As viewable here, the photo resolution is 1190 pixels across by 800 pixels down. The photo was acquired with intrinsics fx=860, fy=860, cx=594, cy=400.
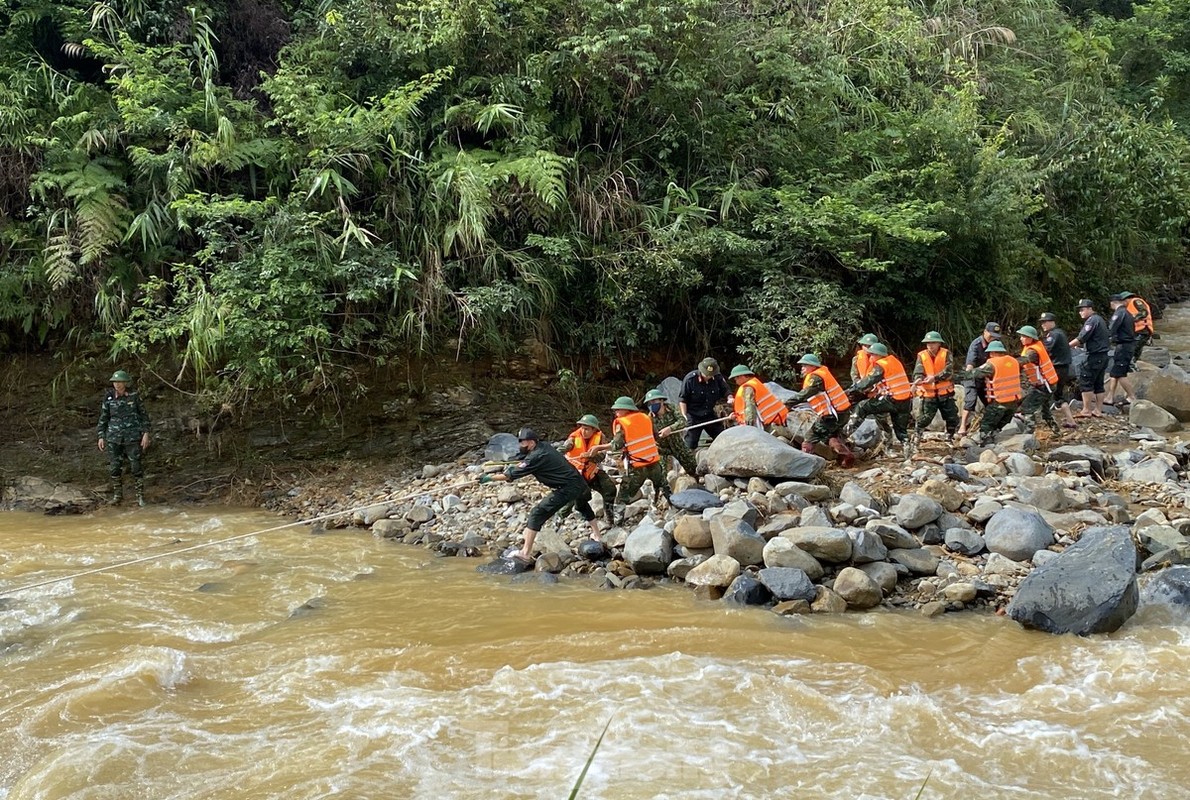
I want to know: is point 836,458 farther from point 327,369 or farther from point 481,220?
point 327,369

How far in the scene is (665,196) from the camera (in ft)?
37.1

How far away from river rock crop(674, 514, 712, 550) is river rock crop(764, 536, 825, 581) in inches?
24.1

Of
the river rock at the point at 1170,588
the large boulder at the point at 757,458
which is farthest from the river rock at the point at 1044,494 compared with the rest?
the large boulder at the point at 757,458

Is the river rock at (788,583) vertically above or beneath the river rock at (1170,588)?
beneath

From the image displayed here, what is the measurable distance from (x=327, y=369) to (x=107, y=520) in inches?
106

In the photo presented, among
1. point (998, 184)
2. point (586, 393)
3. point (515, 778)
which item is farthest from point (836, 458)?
point (515, 778)

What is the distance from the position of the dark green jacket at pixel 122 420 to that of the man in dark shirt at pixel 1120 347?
37.5ft

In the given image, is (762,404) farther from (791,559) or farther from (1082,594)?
(1082,594)

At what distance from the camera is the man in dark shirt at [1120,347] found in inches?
421

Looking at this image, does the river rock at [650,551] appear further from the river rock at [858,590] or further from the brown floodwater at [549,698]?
the river rock at [858,590]

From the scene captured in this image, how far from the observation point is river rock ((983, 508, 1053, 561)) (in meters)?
6.43

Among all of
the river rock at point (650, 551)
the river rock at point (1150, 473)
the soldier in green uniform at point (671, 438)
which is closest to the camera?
the river rock at point (650, 551)

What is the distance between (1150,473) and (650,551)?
4.92 m

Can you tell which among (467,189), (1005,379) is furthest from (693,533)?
(467,189)
